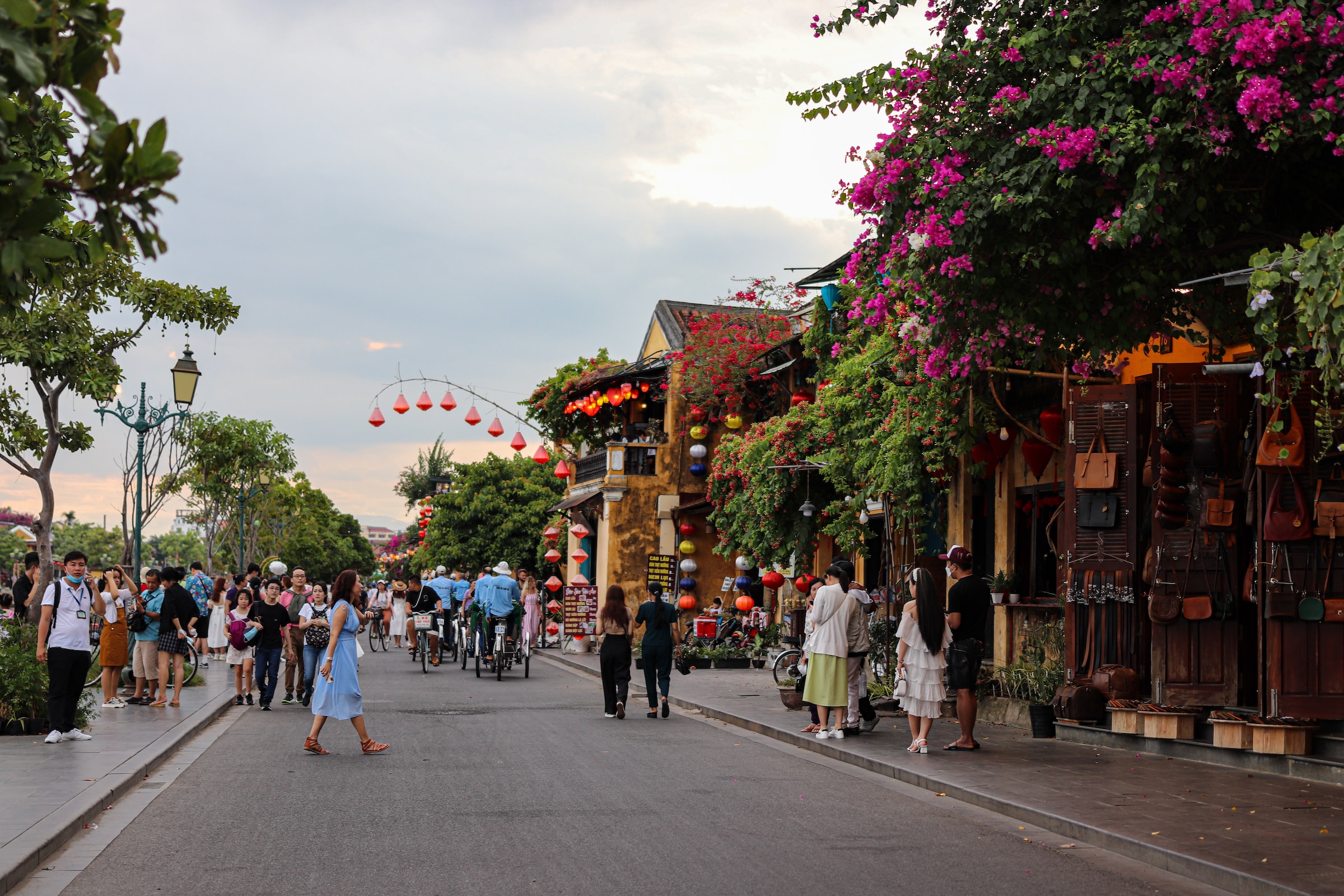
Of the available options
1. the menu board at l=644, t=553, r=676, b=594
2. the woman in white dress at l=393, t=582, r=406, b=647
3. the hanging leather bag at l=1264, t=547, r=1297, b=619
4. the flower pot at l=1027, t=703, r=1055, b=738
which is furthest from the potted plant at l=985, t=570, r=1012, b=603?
the woman in white dress at l=393, t=582, r=406, b=647

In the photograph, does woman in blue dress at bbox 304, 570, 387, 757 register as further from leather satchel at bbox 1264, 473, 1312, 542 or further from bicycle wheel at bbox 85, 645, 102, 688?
leather satchel at bbox 1264, 473, 1312, 542

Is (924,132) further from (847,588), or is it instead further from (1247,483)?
(847,588)

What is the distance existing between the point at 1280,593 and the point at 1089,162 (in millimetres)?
4617

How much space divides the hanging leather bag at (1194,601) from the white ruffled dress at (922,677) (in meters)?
2.40

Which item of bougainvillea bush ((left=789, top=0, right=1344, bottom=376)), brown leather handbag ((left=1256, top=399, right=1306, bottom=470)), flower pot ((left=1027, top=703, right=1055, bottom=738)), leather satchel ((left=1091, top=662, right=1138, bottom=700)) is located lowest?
flower pot ((left=1027, top=703, right=1055, bottom=738))

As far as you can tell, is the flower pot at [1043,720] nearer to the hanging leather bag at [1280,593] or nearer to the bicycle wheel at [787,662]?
the hanging leather bag at [1280,593]

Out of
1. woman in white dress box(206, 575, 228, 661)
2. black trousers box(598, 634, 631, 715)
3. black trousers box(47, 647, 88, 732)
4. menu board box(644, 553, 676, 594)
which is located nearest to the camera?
black trousers box(47, 647, 88, 732)

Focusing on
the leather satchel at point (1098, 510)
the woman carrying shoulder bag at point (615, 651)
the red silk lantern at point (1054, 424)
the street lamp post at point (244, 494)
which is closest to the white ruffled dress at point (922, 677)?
the leather satchel at point (1098, 510)

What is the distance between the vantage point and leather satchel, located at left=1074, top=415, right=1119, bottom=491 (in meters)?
13.4

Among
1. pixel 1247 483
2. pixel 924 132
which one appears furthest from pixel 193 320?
pixel 1247 483

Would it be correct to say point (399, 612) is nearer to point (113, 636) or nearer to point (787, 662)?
point (787, 662)

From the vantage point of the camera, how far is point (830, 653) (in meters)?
13.9

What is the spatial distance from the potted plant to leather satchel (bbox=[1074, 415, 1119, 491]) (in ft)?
11.8

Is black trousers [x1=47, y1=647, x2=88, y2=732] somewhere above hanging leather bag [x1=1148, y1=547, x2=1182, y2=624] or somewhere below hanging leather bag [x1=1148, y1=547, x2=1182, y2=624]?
below
